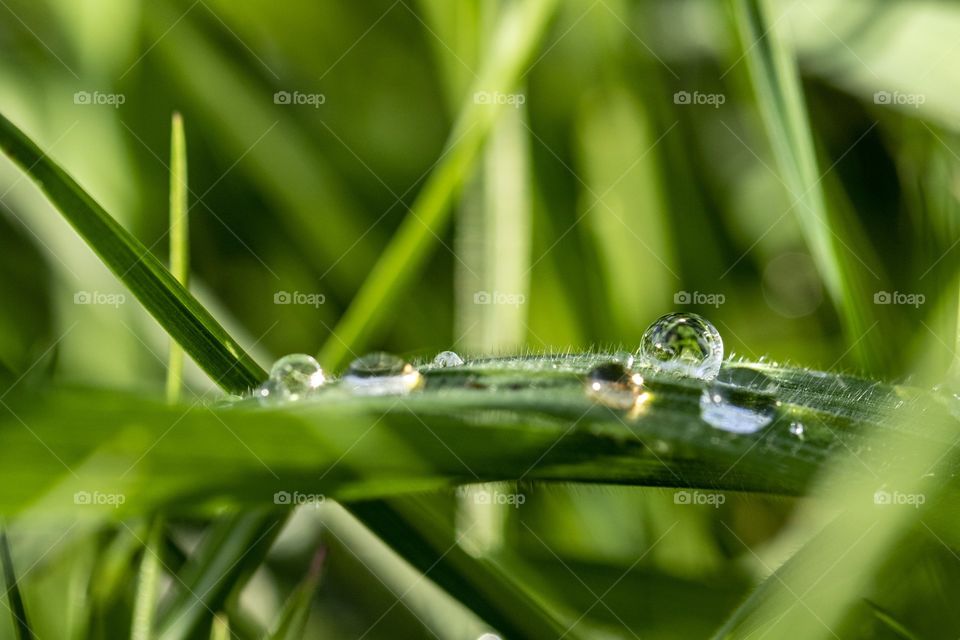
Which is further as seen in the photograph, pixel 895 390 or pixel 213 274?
pixel 213 274

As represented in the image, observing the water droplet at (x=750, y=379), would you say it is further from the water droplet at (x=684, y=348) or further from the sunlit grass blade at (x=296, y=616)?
the sunlit grass blade at (x=296, y=616)

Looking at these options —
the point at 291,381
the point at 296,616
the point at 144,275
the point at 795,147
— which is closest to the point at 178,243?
the point at 144,275

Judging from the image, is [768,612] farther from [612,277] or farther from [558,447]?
[612,277]

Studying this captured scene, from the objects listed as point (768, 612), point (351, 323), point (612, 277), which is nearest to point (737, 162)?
point (612, 277)

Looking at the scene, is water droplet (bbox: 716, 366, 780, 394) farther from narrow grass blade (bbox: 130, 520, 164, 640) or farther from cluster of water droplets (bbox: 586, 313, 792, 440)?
narrow grass blade (bbox: 130, 520, 164, 640)

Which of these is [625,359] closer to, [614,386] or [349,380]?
[614,386]
